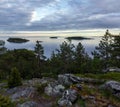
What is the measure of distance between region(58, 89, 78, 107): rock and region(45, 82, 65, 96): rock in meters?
3.79

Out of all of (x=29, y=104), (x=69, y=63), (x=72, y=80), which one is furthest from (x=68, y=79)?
(x=69, y=63)

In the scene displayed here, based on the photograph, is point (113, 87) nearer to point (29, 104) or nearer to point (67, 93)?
point (67, 93)

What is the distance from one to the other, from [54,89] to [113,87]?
8986mm

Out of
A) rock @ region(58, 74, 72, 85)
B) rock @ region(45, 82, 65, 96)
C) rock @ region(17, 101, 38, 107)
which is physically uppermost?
rock @ region(58, 74, 72, 85)

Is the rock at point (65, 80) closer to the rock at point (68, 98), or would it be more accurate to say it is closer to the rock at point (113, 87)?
the rock at point (68, 98)

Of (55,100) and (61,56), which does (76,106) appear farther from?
(61,56)

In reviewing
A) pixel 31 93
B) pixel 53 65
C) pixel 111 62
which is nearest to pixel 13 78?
pixel 31 93

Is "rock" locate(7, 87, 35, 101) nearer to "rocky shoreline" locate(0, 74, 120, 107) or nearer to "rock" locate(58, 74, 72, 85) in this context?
"rocky shoreline" locate(0, 74, 120, 107)

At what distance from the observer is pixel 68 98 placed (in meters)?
32.0

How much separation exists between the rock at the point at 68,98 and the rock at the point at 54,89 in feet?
12.4

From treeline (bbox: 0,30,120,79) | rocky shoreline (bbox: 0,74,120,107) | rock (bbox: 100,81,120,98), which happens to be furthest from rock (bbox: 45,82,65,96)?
treeline (bbox: 0,30,120,79)

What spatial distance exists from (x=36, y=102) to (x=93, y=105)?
856 centimetres

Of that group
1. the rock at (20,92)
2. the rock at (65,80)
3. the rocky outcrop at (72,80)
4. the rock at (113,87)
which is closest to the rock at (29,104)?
the rock at (20,92)

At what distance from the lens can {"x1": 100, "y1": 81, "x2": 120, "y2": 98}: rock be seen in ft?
108
